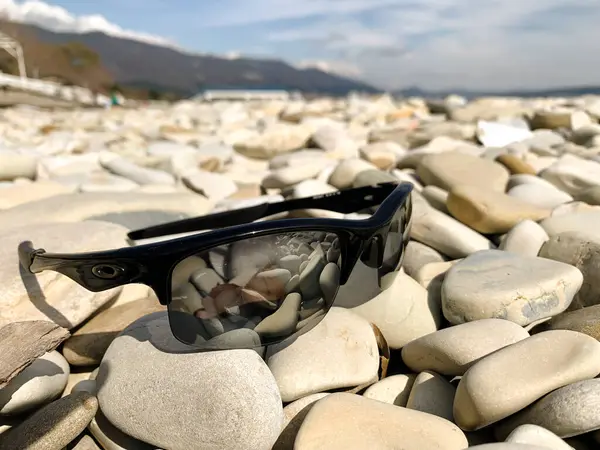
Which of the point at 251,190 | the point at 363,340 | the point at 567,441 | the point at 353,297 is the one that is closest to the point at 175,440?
the point at 363,340

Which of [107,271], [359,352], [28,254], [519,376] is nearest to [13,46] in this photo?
[28,254]

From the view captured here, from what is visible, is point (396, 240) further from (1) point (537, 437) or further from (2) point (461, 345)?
(1) point (537, 437)

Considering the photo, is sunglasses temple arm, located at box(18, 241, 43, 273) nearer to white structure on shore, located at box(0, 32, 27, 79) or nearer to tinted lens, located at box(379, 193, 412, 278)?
tinted lens, located at box(379, 193, 412, 278)

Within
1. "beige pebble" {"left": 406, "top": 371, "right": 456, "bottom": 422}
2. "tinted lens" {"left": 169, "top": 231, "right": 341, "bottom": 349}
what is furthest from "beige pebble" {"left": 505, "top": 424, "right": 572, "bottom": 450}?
"tinted lens" {"left": 169, "top": 231, "right": 341, "bottom": 349}

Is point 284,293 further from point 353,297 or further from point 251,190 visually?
point 251,190

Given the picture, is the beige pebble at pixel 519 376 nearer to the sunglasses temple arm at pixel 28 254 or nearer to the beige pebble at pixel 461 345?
the beige pebble at pixel 461 345
